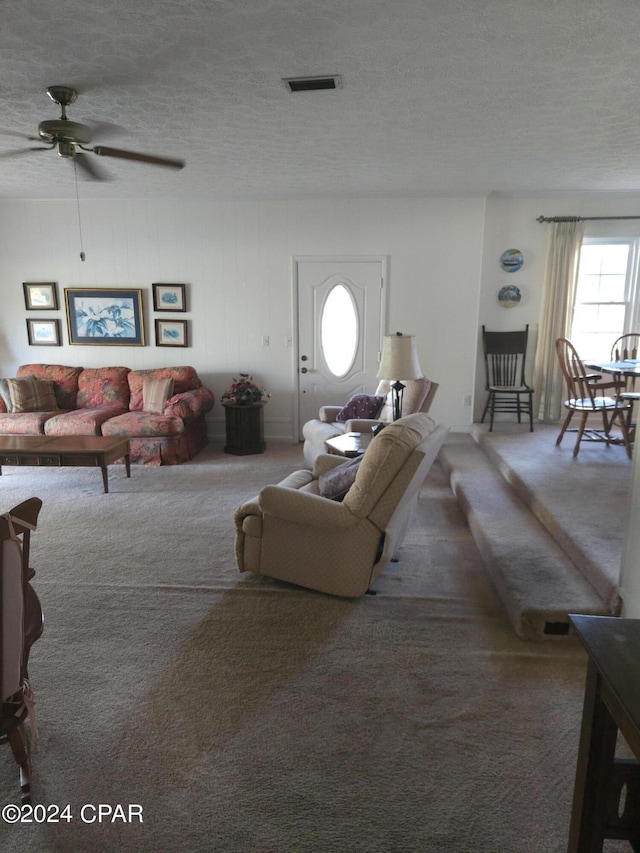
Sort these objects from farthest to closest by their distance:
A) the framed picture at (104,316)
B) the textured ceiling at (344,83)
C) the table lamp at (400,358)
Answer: the framed picture at (104,316)
the table lamp at (400,358)
the textured ceiling at (344,83)

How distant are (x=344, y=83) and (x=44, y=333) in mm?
5147

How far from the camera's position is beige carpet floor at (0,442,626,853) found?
63.7 inches

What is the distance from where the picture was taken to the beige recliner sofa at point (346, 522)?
107 inches

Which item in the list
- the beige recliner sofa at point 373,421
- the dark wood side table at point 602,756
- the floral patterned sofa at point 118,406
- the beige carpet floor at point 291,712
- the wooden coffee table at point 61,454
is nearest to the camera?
the dark wood side table at point 602,756

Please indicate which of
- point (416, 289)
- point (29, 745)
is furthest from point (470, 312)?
point (29, 745)

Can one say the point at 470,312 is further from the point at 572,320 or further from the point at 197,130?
the point at 197,130

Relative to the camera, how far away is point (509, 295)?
19.7 ft

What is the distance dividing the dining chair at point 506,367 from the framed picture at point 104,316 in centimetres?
417

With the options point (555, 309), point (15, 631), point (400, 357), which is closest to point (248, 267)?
point (400, 357)

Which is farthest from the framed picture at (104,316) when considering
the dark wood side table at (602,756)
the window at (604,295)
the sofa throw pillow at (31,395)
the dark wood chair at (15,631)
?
the dark wood side table at (602,756)

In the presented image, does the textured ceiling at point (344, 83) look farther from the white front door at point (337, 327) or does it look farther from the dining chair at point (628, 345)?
the dining chair at point (628, 345)

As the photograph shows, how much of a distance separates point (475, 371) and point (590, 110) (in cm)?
323

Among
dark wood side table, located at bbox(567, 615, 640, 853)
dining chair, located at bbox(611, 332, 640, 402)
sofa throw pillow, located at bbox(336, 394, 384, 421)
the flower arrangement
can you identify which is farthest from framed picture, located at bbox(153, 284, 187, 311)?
dark wood side table, located at bbox(567, 615, 640, 853)

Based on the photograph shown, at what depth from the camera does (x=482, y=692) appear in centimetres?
217
